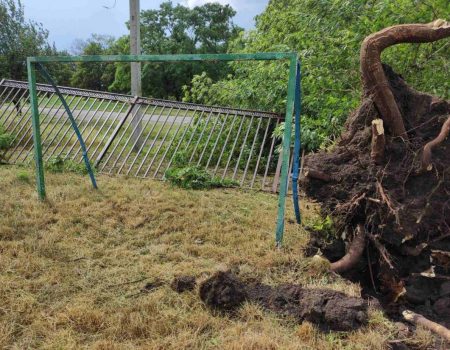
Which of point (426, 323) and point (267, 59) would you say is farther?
point (267, 59)

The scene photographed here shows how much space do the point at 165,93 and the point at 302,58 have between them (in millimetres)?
16988

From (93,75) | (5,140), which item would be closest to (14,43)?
(5,140)

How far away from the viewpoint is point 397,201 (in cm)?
275

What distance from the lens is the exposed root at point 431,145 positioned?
8.96 feet

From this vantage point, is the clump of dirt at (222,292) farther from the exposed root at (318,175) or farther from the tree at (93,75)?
the tree at (93,75)

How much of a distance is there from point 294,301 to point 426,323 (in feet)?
2.64

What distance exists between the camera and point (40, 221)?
12.7ft

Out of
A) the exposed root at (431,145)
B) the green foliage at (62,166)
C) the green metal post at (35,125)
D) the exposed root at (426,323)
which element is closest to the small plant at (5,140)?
the green foliage at (62,166)

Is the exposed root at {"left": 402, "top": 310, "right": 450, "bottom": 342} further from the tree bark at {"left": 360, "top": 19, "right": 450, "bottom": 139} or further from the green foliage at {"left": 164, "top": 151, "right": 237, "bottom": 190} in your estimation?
the green foliage at {"left": 164, "top": 151, "right": 237, "bottom": 190}

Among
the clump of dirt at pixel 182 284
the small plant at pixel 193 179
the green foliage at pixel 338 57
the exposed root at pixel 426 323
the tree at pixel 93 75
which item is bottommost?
the clump of dirt at pixel 182 284

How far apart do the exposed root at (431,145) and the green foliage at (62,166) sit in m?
4.73

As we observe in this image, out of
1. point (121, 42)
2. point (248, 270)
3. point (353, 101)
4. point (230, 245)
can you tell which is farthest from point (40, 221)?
point (121, 42)

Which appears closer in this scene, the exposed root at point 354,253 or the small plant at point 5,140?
the exposed root at point 354,253

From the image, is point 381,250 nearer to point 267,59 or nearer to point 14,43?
point 267,59
